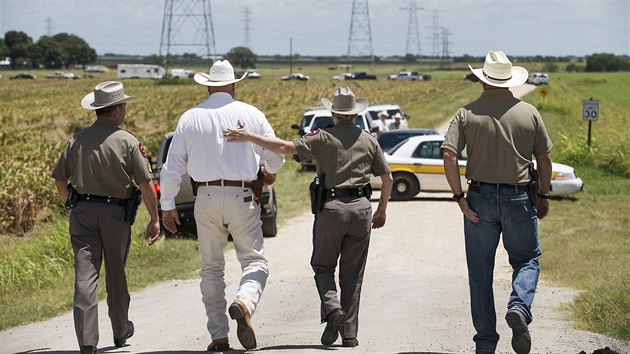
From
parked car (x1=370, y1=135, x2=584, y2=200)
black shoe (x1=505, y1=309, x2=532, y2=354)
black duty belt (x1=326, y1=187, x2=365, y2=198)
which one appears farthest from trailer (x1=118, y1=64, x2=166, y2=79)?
black shoe (x1=505, y1=309, x2=532, y2=354)

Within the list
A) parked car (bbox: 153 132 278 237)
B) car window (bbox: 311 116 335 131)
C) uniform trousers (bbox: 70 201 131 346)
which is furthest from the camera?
car window (bbox: 311 116 335 131)

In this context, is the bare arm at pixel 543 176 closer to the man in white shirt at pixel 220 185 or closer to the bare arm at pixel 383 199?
the bare arm at pixel 383 199

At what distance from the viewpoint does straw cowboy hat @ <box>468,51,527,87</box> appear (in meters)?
7.11

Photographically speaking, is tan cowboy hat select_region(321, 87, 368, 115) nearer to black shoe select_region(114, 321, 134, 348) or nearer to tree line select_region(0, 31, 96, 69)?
black shoe select_region(114, 321, 134, 348)

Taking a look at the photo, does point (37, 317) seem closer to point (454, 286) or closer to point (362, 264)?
point (362, 264)

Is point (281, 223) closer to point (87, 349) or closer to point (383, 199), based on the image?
point (383, 199)

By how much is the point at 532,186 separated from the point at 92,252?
10.4ft

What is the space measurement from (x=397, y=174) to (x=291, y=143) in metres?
13.2

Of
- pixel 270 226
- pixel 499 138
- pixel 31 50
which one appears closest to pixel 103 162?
pixel 499 138

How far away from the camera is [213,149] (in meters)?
7.33

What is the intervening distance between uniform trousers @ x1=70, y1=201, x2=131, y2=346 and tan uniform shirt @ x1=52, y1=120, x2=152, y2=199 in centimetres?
14

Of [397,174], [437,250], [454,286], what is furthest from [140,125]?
[454,286]

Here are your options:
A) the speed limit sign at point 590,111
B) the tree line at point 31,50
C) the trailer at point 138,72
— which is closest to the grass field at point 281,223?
the speed limit sign at point 590,111

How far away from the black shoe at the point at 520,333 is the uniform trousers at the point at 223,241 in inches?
72.4
